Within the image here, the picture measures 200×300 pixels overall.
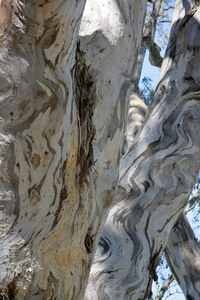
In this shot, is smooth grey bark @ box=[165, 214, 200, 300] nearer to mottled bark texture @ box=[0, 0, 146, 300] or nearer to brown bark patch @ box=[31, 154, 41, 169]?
mottled bark texture @ box=[0, 0, 146, 300]

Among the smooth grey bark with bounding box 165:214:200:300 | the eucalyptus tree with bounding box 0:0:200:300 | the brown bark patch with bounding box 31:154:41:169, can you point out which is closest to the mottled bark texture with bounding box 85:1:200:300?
the eucalyptus tree with bounding box 0:0:200:300

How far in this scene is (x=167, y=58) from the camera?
111 inches

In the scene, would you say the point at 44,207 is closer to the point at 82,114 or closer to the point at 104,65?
the point at 82,114

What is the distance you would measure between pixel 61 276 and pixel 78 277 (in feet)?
0.26

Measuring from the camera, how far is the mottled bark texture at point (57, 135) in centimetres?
107

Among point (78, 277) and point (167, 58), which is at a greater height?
point (167, 58)

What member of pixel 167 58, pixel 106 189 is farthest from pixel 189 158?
pixel 106 189

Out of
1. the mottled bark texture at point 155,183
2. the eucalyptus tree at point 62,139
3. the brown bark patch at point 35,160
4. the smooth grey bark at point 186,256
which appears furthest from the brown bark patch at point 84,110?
the smooth grey bark at point 186,256

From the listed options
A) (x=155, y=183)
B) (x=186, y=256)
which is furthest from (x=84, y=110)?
(x=186, y=256)

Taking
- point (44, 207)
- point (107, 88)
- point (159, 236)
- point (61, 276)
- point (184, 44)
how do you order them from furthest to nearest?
point (184, 44)
point (159, 236)
point (107, 88)
point (61, 276)
point (44, 207)

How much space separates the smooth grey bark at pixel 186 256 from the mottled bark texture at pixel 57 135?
1532 millimetres

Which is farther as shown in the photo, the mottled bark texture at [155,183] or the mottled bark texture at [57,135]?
the mottled bark texture at [155,183]

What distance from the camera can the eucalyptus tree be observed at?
3.52 feet

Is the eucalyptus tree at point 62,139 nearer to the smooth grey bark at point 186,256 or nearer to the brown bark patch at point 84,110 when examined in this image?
the brown bark patch at point 84,110
